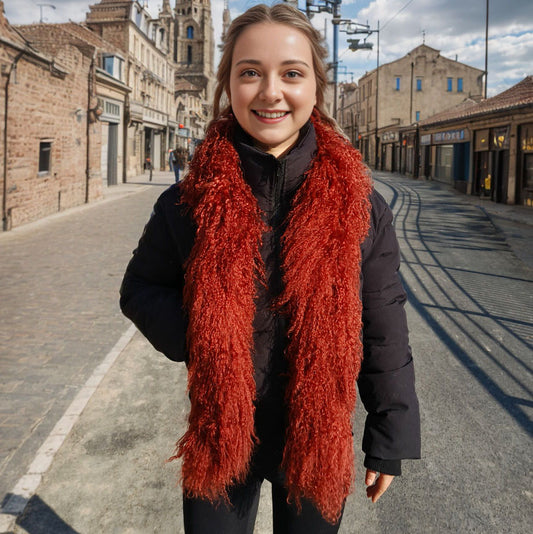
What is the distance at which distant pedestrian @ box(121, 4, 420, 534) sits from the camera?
1.64 meters

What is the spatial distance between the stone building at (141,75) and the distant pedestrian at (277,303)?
108ft

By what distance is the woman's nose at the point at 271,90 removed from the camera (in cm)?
162

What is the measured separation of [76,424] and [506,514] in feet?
10.3

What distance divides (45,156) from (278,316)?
18189mm

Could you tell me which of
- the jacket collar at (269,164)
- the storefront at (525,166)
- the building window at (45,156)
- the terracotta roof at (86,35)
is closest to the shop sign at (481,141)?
the storefront at (525,166)

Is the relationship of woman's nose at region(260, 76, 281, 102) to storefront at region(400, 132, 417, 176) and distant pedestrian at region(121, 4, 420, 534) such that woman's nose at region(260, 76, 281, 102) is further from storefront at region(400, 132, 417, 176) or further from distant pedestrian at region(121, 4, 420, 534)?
storefront at region(400, 132, 417, 176)

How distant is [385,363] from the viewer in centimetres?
172

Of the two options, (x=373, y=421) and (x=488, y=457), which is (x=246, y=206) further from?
(x=488, y=457)

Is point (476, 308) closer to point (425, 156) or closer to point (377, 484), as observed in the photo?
point (377, 484)

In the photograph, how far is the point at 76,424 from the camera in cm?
411

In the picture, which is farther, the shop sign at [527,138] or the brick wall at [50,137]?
the shop sign at [527,138]

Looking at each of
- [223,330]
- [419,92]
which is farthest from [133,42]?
[223,330]

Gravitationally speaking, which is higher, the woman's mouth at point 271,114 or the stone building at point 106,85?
the stone building at point 106,85

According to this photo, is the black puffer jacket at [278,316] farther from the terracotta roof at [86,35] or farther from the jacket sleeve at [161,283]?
the terracotta roof at [86,35]
